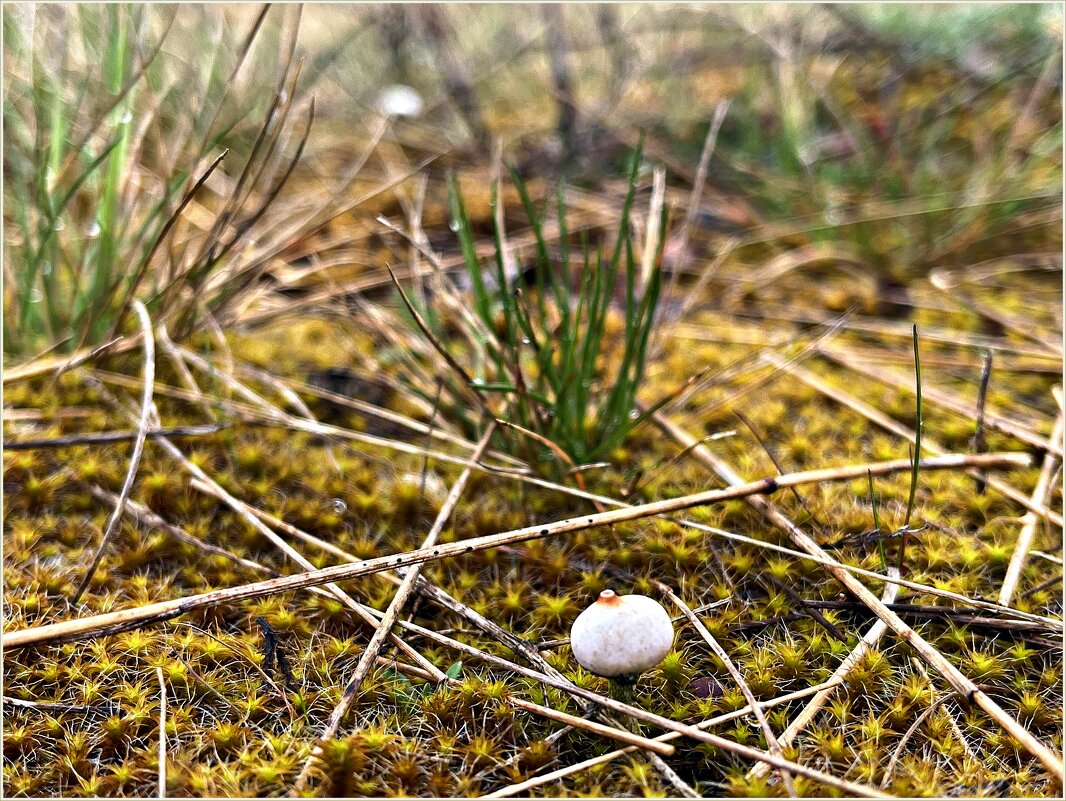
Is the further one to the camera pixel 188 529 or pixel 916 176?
pixel 916 176

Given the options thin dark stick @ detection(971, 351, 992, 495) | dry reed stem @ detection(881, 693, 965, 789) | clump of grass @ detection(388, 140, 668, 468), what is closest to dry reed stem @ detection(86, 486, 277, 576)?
clump of grass @ detection(388, 140, 668, 468)

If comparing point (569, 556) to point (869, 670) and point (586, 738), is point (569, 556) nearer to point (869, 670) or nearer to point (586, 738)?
point (586, 738)

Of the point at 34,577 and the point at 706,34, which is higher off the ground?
the point at 706,34

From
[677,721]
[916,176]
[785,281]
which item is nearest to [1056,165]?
[916,176]

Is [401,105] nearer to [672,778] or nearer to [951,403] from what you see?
[951,403]

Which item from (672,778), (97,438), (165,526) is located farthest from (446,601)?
(97,438)

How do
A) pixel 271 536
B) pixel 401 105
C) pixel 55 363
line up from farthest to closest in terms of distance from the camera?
1. pixel 401 105
2. pixel 55 363
3. pixel 271 536
